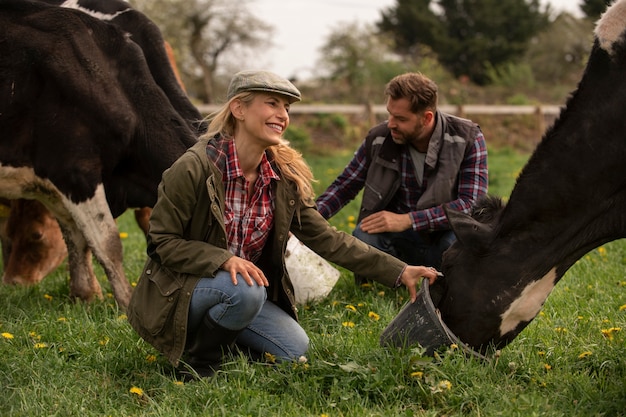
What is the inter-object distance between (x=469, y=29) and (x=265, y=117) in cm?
3908

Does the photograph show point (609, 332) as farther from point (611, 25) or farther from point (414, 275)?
point (611, 25)

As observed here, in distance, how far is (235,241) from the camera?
390 centimetres

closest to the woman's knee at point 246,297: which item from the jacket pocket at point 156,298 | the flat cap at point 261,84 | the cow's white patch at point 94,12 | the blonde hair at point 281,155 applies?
Result: the jacket pocket at point 156,298

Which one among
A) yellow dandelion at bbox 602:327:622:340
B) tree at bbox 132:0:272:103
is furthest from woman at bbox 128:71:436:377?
tree at bbox 132:0:272:103

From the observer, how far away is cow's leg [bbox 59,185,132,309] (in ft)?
17.6

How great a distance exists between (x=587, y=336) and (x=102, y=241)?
10.8 feet

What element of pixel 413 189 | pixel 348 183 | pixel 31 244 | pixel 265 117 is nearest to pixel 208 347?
pixel 265 117

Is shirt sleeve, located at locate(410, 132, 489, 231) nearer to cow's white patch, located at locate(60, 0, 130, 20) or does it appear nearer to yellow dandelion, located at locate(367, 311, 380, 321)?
yellow dandelion, located at locate(367, 311, 380, 321)

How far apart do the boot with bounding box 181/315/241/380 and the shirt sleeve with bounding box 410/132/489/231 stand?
5.97ft

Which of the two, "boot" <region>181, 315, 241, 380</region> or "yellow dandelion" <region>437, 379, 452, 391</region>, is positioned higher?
"yellow dandelion" <region>437, 379, 452, 391</region>

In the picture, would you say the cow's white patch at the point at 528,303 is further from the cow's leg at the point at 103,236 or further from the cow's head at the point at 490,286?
the cow's leg at the point at 103,236

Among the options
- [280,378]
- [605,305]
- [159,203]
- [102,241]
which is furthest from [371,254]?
[102,241]

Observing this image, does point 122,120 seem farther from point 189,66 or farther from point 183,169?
point 189,66

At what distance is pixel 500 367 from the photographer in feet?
12.2
